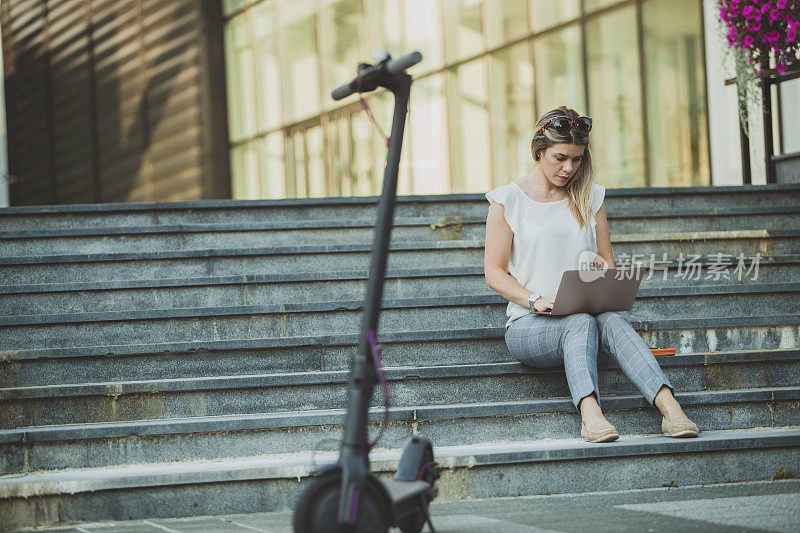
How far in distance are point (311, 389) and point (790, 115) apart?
500 centimetres

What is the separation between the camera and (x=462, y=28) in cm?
1386

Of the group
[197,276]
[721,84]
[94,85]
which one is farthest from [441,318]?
[94,85]

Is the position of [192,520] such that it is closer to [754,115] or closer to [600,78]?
[754,115]

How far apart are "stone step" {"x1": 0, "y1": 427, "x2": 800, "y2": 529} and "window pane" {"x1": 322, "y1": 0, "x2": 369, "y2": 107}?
40.6 feet

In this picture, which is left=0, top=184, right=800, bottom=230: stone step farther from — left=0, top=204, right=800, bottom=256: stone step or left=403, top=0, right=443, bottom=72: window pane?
left=403, top=0, right=443, bottom=72: window pane

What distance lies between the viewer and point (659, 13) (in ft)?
35.0

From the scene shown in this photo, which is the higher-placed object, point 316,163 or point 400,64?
point 316,163

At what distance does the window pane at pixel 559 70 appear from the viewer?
12006 millimetres

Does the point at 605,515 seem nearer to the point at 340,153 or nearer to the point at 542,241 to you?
the point at 542,241

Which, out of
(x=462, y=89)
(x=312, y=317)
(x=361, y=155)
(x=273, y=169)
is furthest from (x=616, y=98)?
(x=312, y=317)

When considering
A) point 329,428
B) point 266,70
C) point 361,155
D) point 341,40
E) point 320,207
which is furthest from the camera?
point 266,70

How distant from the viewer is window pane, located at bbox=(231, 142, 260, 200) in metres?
17.2

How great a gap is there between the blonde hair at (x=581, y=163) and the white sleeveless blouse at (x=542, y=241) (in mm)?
36

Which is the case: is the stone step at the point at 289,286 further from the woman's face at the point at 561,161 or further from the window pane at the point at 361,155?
the window pane at the point at 361,155
